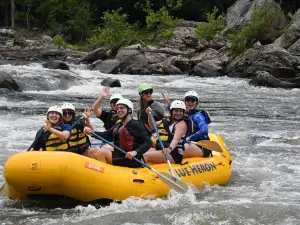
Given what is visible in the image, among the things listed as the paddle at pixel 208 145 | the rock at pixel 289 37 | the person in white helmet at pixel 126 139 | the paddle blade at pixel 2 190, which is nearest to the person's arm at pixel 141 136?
the person in white helmet at pixel 126 139

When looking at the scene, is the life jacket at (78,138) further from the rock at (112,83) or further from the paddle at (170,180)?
the rock at (112,83)

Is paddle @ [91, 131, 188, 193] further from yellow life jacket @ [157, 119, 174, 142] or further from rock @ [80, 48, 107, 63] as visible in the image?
rock @ [80, 48, 107, 63]

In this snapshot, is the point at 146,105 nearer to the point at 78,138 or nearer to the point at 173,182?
the point at 78,138

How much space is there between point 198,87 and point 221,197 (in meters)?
13.1

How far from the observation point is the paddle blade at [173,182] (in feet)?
19.0

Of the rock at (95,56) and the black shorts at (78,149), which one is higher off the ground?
the rock at (95,56)

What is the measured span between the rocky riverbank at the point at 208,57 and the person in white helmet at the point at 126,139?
1381 cm

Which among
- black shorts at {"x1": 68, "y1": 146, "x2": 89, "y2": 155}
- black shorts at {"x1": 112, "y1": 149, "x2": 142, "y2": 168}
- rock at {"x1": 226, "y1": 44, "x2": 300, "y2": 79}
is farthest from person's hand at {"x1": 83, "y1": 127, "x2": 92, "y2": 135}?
rock at {"x1": 226, "y1": 44, "x2": 300, "y2": 79}

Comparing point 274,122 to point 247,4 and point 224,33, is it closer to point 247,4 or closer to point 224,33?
point 224,33

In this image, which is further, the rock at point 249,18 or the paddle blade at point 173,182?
the rock at point 249,18

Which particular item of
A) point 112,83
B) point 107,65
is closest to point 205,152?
point 112,83

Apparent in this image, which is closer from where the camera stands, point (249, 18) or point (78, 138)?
point (78, 138)

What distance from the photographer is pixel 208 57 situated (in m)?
24.8

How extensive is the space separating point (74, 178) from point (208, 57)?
790 inches
